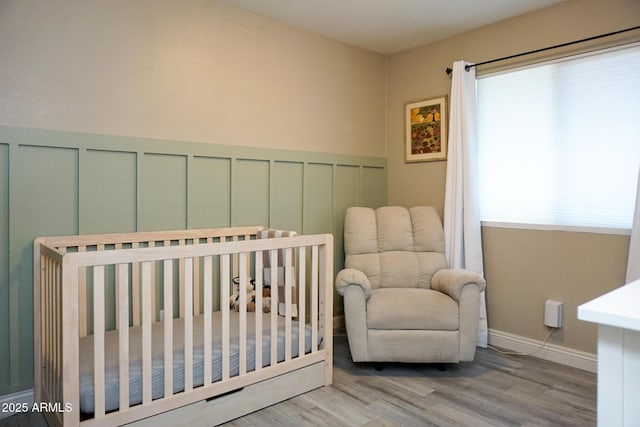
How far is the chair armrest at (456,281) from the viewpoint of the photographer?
8.97 ft

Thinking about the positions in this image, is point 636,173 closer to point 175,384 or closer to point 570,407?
point 570,407

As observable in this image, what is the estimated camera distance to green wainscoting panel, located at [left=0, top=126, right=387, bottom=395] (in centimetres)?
218

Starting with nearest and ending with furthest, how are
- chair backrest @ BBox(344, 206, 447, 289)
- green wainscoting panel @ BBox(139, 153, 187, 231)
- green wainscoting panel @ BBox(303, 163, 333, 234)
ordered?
green wainscoting panel @ BBox(139, 153, 187, 231), chair backrest @ BBox(344, 206, 447, 289), green wainscoting panel @ BBox(303, 163, 333, 234)

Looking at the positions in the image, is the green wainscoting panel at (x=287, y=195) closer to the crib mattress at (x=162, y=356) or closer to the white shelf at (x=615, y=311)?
the crib mattress at (x=162, y=356)

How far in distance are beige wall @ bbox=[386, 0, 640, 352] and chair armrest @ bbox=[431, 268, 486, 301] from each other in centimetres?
57

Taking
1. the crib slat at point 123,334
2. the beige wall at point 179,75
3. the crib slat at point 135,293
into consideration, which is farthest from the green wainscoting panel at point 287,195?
the crib slat at point 123,334

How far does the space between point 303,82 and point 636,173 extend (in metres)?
2.29

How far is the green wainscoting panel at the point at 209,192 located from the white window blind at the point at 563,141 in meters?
1.92

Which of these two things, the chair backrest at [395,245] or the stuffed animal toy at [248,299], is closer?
the stuffed animal toy at [248,299]

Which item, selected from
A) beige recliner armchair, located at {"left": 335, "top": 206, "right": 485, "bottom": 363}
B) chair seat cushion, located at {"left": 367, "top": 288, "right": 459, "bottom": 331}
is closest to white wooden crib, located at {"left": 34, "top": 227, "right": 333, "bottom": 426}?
beige recliner armchair, located at {"left": 335, "top": 206, "right": 485, "bottom": 363}

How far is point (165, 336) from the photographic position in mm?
1945

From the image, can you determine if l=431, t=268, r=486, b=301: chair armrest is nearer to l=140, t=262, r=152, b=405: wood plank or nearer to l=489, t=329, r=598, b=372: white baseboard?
l=489, t=329, r=598, b=372: white baseboard

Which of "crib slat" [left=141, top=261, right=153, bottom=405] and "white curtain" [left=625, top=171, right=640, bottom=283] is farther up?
"white curtain" [left=625, top=171, right=640, bottom=283]

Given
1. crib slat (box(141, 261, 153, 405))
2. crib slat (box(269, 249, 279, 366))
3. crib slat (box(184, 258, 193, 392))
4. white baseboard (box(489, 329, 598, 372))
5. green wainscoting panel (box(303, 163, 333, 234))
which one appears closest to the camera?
crib slat (box(141, 261, 153, 405))
